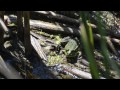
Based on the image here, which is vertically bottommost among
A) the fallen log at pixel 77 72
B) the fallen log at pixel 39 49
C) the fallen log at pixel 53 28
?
the fallen log at pixel 77 72

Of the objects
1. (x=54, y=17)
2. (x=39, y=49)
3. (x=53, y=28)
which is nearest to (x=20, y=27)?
(x=39, y=49)

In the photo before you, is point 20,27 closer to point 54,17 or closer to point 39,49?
point 39,49

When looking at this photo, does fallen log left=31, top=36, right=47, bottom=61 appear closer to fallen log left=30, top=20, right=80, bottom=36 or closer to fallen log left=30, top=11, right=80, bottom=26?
fallen log left=30, top=20, right=80, bottom=36

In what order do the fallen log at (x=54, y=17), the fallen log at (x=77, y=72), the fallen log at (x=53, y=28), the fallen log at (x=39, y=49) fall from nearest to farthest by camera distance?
the fallen log at (x=77, y=72)
the fallen log at (x=39, y=49)
the fallen log at (x=53, y=28)
the fallen log at (x=54, y=17)


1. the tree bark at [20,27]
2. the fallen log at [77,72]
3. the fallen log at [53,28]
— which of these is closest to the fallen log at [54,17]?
the fallen log at [53,28]

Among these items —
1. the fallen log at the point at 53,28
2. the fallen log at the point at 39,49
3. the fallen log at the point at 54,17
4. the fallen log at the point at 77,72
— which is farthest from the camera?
the fallen log at the point at 54,17

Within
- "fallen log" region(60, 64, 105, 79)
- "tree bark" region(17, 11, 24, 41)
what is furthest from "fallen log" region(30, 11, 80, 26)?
"fallen log" region(60, 64, 105, 79)

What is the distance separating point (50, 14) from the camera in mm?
3176

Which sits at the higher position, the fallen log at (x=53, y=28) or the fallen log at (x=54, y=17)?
the fallen log at (x=54, y=17)

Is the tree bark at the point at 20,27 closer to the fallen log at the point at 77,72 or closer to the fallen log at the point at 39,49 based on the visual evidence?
the fallen log at the point at 39,49

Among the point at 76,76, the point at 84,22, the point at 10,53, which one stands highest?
the point at 84,22
